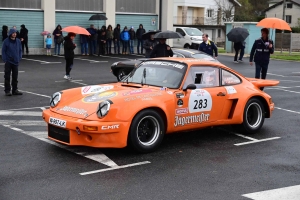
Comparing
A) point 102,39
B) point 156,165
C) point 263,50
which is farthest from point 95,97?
point 102,39

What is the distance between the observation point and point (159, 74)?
8.66 meters

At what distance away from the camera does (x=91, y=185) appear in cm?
618

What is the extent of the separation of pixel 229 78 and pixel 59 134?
10.6 ft

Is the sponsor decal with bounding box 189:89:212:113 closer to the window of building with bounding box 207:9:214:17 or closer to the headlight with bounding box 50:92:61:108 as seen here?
the headlight with bounding box 50:92:61:108

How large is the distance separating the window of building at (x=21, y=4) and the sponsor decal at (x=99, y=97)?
68.2 feet

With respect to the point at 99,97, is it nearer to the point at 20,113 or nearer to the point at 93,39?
the point at 20,113

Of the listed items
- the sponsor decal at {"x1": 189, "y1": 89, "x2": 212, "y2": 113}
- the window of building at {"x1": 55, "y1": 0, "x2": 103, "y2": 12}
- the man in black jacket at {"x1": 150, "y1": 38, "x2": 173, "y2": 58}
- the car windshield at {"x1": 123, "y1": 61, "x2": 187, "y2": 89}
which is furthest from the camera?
the window of building at {"x1": 55, "y1": 0, "x2": 103, "y2": 12}

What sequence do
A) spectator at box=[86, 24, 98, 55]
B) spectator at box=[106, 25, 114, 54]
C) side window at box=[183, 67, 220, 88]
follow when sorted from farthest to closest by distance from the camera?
spectator at box=[106, 25, 114, 54] → spectator at box=[86, 24, 98, 55] → side window at box=[183, 67, 220, 88]

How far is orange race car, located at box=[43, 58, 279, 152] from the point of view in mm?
7402

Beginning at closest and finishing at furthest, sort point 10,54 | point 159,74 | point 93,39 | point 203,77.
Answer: point 159,74 < point 203,77 < point 10,54 < point 93,39

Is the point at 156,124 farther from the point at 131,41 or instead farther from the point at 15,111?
the point at 131,41

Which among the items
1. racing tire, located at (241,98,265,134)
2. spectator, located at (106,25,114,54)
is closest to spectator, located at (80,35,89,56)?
spectator, located at (106,25,114,54)

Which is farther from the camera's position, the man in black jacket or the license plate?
the man in black jacket

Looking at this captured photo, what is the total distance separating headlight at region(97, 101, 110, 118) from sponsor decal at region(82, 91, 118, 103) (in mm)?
296
